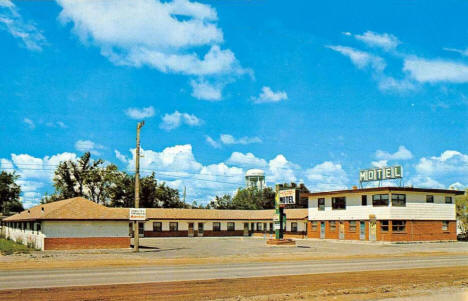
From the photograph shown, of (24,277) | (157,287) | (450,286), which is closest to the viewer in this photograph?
(157,287)

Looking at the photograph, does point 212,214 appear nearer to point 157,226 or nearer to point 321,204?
point 157,226

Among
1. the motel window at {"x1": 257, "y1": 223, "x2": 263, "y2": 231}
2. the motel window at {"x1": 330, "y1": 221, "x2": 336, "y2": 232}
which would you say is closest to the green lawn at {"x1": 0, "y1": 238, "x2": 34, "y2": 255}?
the motel window at {"x1": 330, "y1": 221, "x2": 336, "y2": 232}

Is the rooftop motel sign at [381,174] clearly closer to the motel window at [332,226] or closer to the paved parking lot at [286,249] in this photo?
the motel window at [332,226]

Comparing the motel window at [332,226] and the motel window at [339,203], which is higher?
the motel window at [339,203]

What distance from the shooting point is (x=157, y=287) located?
16.7m

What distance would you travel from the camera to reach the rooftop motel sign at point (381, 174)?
181ft

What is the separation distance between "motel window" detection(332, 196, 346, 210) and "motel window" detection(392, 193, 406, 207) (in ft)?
21.7

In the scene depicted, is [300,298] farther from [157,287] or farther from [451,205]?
[451,205]

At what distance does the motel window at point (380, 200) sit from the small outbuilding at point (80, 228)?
2680cm

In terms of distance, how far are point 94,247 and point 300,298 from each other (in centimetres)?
2917

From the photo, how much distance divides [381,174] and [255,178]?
55463 mm

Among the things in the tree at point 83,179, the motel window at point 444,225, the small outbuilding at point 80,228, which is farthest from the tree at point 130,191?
the motel window at point 444,225

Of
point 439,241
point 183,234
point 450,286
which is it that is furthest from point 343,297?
point 183,234

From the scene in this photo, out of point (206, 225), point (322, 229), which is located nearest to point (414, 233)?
point (322, 229)
